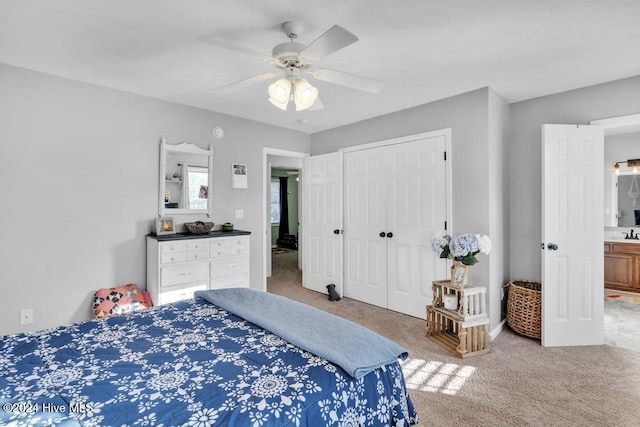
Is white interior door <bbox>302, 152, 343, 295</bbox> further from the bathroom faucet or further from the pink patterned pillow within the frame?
the bathroom faucet

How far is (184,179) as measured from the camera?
3539mm

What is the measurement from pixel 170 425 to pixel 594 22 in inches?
117

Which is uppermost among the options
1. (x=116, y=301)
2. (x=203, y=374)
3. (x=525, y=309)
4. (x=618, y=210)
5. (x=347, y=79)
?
(x=347, y=79)

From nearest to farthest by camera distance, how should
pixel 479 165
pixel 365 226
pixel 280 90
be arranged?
pixel 280 90 < pixel 479 165 < pixel 365 226

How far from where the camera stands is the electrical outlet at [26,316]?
262 cm

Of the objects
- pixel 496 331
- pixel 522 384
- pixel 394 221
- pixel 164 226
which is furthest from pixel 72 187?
pixel 496 331

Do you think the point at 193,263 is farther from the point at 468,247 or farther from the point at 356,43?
the point at 468,247

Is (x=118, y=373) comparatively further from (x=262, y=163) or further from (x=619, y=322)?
(x=619, y=322)

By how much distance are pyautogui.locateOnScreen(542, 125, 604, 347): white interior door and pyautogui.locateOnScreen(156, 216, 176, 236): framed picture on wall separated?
12.1 ft

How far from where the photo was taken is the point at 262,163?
165 inches

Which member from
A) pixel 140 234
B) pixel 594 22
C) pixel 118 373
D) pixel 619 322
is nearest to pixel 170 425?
pixel 118 373

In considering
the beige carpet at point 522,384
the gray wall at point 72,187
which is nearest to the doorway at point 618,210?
the beige carpet at point 522,384

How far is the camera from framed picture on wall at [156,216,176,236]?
10.6 ft

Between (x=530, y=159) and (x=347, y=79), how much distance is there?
245 cm
